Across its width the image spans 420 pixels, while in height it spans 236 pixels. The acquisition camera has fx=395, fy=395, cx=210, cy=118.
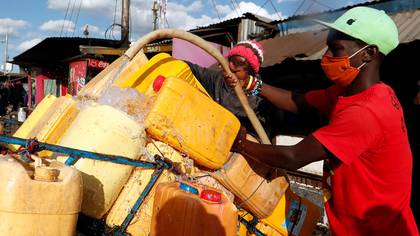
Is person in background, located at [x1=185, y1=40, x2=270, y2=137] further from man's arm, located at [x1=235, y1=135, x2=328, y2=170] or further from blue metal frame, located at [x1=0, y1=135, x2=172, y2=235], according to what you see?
blue metal frame, located at [x1=0, y1=135, x2=172, y2=235]

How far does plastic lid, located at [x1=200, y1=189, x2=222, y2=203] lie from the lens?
1937 mm

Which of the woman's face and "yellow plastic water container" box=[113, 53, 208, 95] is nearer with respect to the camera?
"yellow plastic water container" box=[113, 53, 208, 95]

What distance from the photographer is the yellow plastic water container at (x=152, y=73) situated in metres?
2.55

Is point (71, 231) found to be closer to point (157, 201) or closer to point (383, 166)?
point (157, 201)

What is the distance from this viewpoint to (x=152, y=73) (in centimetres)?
263

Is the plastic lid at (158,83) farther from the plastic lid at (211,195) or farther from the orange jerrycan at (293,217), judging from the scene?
the orange jerrycan at (293,217)

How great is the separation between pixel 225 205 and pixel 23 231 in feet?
2.97

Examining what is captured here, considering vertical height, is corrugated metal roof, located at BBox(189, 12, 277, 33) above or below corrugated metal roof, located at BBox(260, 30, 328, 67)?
above

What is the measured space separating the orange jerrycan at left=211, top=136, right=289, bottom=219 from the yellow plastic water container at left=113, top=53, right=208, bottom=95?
608mm

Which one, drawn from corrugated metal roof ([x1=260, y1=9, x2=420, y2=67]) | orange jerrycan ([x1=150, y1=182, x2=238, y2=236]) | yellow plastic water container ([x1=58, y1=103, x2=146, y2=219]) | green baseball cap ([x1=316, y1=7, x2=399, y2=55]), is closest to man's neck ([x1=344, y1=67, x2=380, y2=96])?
green baseball cap ([x1=316, y1=7, x2=399, y2=55])

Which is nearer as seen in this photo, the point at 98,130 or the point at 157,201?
the point at 157,201

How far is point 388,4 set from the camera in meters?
5.46

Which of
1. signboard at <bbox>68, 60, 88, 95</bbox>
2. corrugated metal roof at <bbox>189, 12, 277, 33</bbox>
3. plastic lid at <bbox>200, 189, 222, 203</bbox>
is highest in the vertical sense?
corrugated metal roof at <bbox>189, 12, 277, 33</bbox>

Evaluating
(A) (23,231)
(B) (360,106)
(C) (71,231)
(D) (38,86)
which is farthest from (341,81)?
(D) (38,86)
